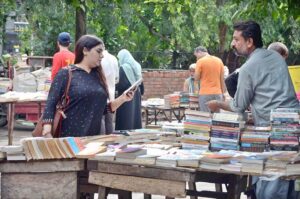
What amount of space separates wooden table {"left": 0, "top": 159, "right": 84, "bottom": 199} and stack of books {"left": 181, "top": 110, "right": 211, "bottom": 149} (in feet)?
2.67

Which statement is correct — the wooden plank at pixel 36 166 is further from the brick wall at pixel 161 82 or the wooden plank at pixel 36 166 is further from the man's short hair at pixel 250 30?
the brick wall at pixel 161 82

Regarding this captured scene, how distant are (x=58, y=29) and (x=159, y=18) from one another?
3124 millimetres

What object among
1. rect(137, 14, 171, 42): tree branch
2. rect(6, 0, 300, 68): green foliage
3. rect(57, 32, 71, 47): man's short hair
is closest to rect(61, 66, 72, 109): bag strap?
rect(57, 32, 71, 47): man's short hair

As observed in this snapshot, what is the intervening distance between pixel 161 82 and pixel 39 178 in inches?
612

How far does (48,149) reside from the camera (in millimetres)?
5762

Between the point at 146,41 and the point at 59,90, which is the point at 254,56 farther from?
the point at 146,41

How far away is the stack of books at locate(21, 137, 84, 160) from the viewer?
225 inches

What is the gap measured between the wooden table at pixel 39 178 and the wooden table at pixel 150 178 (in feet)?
0.51

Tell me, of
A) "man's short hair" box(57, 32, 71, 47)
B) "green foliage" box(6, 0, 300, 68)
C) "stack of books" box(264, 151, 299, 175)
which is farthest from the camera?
"green foliage" box(6, 0, 300, 68)

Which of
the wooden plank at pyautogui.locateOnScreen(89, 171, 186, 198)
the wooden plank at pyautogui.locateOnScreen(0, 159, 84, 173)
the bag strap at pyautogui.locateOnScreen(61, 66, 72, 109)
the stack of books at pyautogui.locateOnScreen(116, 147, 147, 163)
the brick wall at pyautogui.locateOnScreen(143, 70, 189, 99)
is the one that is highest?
the bag strap at pyautogui.locateOnScreen(61, 66, 72, 109)

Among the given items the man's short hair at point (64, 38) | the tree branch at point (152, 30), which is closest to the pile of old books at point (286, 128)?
the man's short hair at point (64, 38)

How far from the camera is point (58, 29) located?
23641 millimetres

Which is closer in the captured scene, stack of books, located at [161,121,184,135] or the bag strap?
the bag strap

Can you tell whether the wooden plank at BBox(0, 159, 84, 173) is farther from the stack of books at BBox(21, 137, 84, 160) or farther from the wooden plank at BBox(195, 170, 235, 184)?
the wooden plank at BBox(195, 170, 235, 184)
